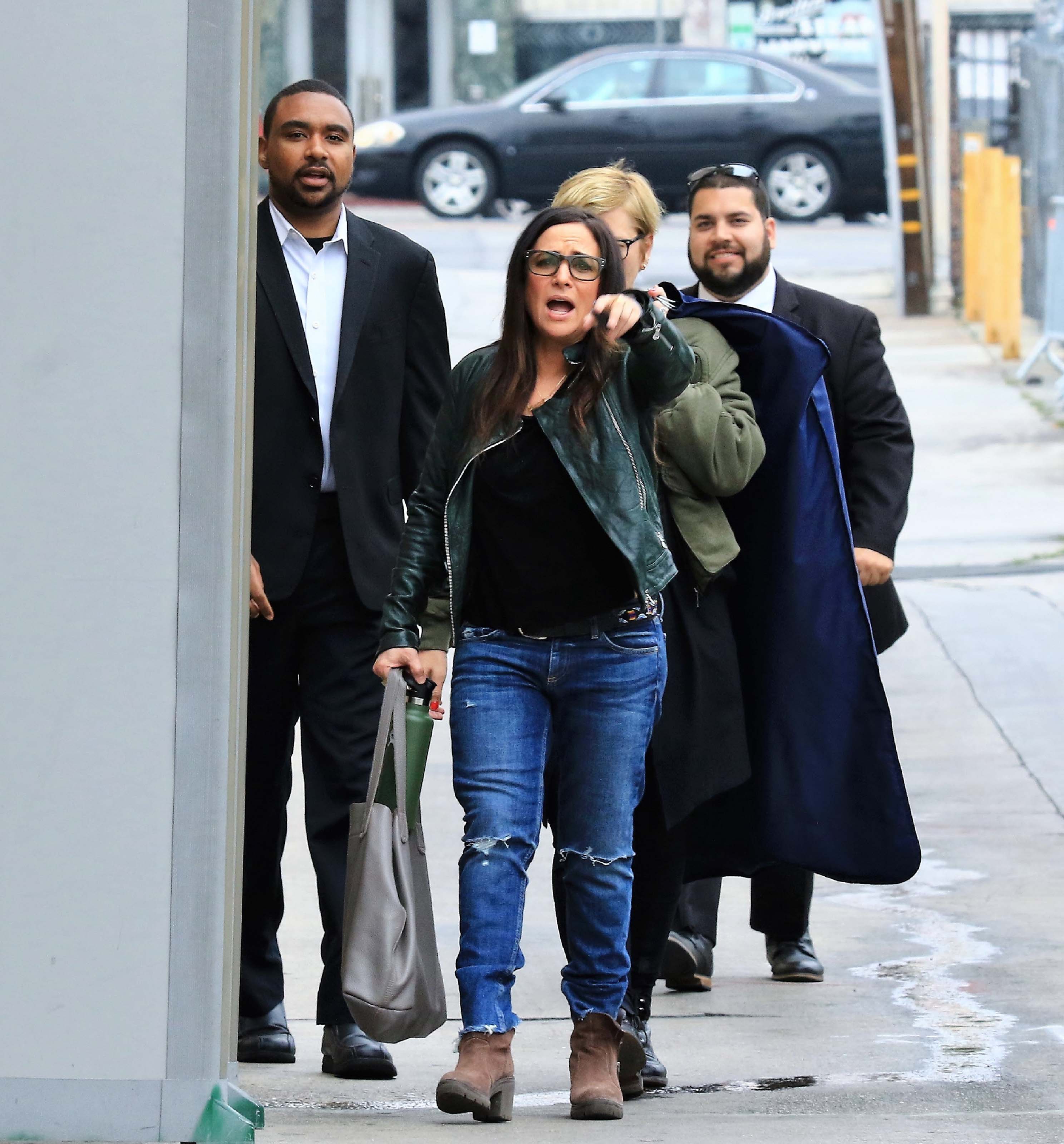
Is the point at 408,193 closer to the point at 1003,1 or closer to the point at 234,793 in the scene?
the point at 1003,1

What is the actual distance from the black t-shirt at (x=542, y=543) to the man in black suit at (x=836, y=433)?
99 centimetres

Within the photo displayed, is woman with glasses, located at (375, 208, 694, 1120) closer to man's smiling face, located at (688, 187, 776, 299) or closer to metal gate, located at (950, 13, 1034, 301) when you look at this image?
man's smiling face, located at (688, 187, 776, 299)

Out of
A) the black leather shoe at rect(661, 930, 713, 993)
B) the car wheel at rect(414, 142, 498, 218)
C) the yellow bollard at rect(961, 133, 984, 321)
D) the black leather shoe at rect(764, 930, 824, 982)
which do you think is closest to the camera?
the black leather shoe at rect(661, 930, 713, 993)

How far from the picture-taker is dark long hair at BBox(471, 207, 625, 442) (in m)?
4.38

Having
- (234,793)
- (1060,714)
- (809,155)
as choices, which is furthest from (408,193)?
(234,793)

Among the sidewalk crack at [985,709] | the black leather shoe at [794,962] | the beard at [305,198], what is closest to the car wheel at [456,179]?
the sidewalk crack at [985,709]

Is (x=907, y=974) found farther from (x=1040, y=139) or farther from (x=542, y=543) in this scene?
(x=1040, y=139)

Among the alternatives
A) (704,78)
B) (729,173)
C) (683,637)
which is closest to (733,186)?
(729,173)

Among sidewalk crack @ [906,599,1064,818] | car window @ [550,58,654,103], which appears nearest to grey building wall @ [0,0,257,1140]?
sidewalk crack @ [906,599,1064,818]

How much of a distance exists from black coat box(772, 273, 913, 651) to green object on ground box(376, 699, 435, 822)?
54.7 inches

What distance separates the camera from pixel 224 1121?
3607 mm

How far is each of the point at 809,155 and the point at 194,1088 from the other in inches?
809

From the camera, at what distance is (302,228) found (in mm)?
5004

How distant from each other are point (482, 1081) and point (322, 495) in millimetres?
1313
